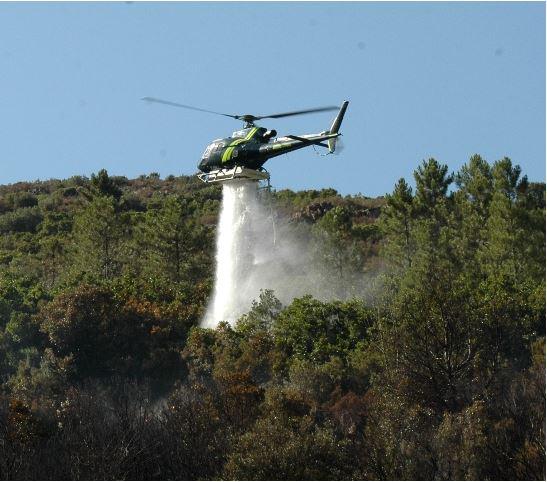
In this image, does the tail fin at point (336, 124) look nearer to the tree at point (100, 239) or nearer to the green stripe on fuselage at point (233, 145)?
the green stripe on fuselage at point (233, 145)

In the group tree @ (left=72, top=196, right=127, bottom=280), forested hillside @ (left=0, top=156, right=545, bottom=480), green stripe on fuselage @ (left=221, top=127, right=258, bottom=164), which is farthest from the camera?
tree @ (left=72, top=196, right=127, bottom=280)

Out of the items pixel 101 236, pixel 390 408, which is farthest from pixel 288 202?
pixel 390 408

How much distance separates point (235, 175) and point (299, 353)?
8.37 metres

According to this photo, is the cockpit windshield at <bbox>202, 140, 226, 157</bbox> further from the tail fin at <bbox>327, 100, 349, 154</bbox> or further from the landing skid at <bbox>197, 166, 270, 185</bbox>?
the tail fin at <bbox>327, 100, 349, 154</bbox>

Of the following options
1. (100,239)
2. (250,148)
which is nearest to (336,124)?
(250,148)

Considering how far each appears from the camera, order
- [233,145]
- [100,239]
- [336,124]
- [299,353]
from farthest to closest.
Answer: [100,239] → [233,145] → [336,124] → [299,353]

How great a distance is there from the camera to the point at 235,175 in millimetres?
57125

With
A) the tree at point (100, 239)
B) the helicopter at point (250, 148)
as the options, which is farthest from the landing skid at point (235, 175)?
the tree at point (100, 239)

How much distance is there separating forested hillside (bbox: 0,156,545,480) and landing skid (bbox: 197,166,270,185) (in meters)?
5.65

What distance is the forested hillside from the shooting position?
37.6 m

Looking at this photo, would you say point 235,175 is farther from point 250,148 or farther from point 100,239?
point 100,239

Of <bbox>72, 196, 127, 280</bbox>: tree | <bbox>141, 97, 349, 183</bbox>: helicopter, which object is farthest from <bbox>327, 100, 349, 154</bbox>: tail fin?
<bbox>72, 196, 127, 280</bbox>: tree

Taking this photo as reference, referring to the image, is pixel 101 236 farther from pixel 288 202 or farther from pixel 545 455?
pixel 545 455

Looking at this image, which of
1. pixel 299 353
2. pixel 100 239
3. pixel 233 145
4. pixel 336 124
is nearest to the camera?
pixel 299 353
